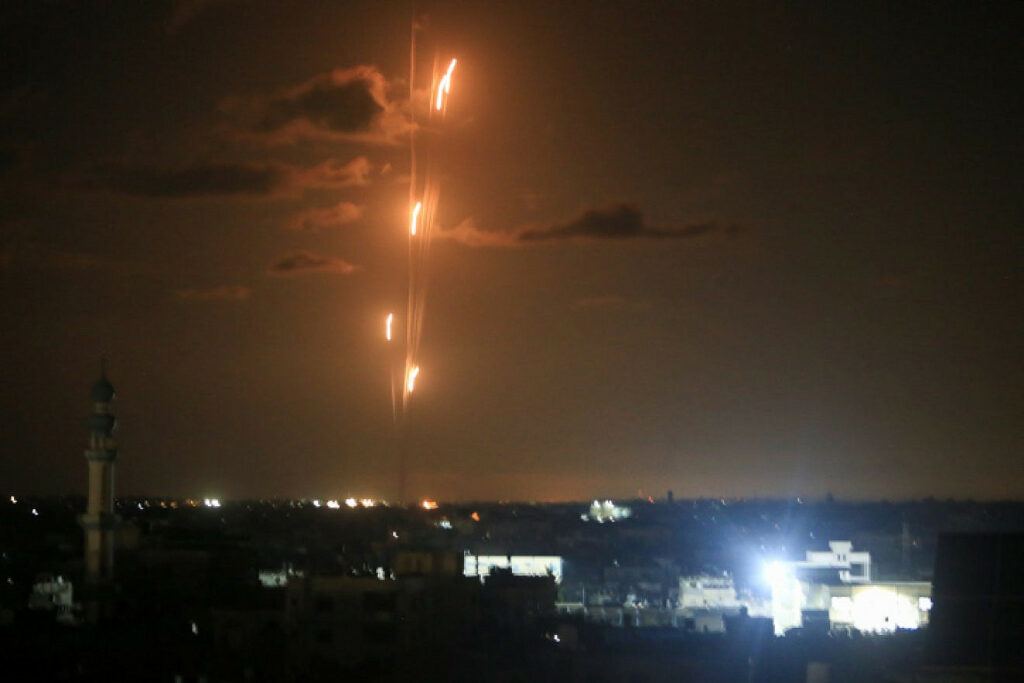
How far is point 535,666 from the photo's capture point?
18.5m

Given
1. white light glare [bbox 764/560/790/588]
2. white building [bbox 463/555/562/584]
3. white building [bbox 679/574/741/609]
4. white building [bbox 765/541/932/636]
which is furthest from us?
white building [bbox 463/555/562/584]

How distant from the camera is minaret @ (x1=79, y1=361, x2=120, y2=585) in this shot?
33.4 meters

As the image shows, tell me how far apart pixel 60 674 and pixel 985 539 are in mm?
9458

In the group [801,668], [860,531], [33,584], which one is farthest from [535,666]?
[860,531]

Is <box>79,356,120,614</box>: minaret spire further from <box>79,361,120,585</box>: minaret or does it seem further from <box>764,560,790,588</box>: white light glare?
<box>764,560,790,588</box>: white light glare

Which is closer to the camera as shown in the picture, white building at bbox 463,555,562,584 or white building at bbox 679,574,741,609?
white building at bbox 679,574,741,609

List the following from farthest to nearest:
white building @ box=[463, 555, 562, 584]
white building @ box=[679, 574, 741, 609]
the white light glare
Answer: white building @ box=[463, 555, 562, 584]
white building @ box=[679, 574, 741, 609]
the white light glare

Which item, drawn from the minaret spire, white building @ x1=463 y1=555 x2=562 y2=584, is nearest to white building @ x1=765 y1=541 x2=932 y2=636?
white building @ x1=463 y1=555 x2=562 y2=584

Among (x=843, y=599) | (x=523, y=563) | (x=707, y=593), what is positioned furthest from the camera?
(x=523, y=563)

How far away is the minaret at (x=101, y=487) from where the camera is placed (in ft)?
109

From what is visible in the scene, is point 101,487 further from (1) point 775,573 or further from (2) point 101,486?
(1) point 775,573

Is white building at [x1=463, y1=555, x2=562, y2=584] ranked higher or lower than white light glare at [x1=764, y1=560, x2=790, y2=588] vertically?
higher

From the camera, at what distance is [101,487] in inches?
1369

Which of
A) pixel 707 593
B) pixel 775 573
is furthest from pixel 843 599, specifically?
pixel 707 593
